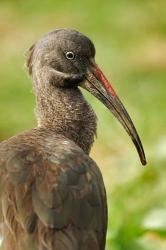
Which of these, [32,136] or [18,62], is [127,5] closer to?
[18,62]

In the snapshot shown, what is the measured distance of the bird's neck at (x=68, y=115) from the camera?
8984mm

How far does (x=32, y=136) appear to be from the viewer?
8.38 metres

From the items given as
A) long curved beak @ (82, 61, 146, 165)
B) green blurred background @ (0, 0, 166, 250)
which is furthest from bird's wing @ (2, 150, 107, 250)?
green blurred background @ (0, 0, 166, 250)

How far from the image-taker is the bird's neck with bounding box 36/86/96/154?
8.98m

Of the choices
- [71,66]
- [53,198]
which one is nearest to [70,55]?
[71,66]

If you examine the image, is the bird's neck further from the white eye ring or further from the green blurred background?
the green blurred background

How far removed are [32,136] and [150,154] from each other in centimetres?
372

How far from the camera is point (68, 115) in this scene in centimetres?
903

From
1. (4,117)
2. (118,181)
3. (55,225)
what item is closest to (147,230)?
(55,225)

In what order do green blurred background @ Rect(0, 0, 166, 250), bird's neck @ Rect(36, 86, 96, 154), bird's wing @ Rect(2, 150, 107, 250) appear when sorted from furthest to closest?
green blurred background @ Rect(0, 0, 166, 250) → bird's neck @ Rect(36, 86, 96, 154) → bird's wing @ Rect(2, 150, 107, 250)

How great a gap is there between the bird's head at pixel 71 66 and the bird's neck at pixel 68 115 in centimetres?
7

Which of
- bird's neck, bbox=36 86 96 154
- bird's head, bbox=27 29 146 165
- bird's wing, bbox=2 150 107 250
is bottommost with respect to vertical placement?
bird's wing, bbox=2 150 107 250

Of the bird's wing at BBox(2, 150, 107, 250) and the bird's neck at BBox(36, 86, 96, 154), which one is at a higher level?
the bird's neck at BBox(36, 86, 96, 154)

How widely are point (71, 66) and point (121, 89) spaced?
6582 millimetres
